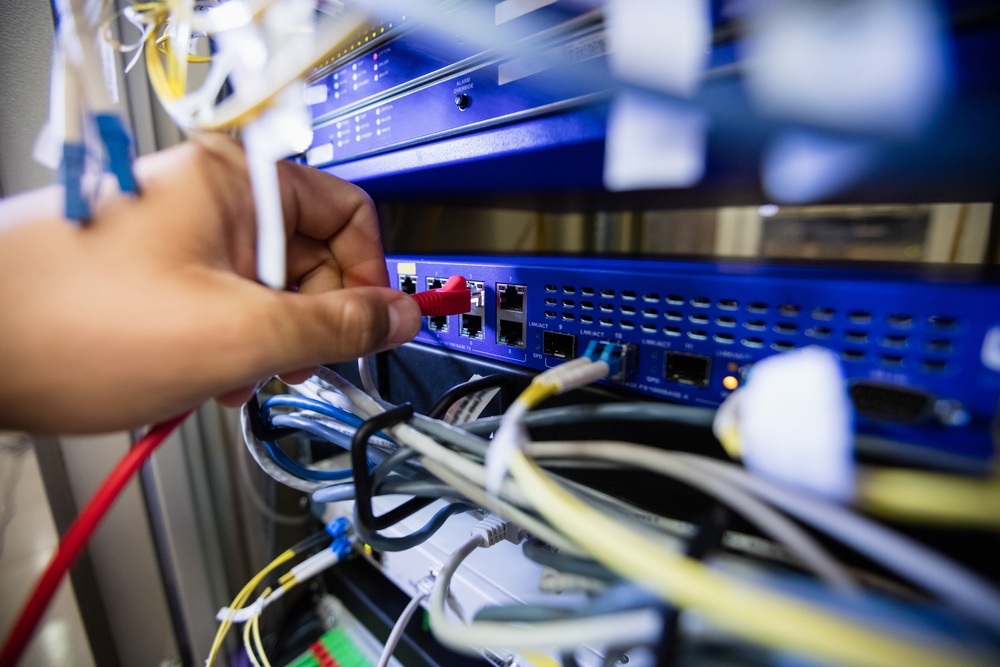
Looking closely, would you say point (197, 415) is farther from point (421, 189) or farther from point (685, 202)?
point (685, 202)

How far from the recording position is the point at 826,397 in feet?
0.74

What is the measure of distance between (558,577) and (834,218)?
71cm

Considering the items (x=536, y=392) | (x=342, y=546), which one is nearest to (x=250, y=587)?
(x=342, y=546)

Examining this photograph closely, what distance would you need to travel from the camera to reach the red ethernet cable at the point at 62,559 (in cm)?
25

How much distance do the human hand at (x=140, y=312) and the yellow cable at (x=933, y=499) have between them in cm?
33

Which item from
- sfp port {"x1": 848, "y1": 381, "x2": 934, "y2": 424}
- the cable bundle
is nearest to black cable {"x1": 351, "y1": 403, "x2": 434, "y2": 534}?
the cable bundle

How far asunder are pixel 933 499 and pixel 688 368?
0.16 metres

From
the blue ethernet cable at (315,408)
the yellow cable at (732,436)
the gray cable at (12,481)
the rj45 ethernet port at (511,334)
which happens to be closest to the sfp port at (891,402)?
the yellow cable at (732,436)

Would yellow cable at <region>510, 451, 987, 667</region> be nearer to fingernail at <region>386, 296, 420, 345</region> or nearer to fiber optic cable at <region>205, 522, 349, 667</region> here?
fingernail at <region>386, 296, 420, 345</region>

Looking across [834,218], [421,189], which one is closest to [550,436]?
[421,189]

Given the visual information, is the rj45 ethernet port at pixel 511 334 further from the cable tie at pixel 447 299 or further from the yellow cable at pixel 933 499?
the yellow cable at pixel 933 499

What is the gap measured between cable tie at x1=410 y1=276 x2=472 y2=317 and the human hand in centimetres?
11

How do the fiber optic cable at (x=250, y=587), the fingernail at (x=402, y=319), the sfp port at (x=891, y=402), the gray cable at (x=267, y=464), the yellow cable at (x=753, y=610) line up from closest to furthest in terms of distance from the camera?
the yellow cable at (x=753, y=610) → the sfp port at (x=891, y=402) → the fingernail at (x=402, y=319) → the gray cable at (x=267, y=464) → the fiber optic cable at (x=250, y=587)

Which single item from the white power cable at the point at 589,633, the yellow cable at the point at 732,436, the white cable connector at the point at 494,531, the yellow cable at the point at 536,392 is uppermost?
the yellow cable at the point at 536,392
